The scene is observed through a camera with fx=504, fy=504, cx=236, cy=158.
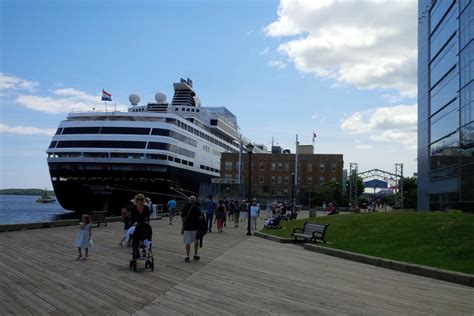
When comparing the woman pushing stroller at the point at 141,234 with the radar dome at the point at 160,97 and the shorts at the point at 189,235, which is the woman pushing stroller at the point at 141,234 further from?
the radar dome at the point at 160,97

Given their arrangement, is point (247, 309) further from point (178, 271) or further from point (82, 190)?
point (82, 190)

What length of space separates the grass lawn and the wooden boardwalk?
1.32 m

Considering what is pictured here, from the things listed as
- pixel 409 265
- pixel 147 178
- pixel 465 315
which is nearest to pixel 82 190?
pixel 147 178

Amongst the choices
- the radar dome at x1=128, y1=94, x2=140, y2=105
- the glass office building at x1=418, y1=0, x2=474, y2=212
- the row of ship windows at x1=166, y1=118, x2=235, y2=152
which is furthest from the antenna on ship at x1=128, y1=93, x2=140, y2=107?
the glass office building at x1=418, y1=0, x2=474, y2=212

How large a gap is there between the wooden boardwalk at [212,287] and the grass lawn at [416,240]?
52.1 inches

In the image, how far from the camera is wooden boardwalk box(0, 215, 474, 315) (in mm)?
6711

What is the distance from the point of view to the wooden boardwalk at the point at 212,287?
6.71 m

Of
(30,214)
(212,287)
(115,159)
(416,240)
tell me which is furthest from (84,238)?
(30,214)

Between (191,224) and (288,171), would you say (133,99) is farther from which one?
(191,224)

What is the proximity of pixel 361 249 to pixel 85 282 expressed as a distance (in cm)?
856

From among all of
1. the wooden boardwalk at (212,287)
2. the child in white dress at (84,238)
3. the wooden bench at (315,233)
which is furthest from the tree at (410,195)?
the child in white dress at (84,238)

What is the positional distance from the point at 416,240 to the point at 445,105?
117ft

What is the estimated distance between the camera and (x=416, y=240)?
46.2 feet

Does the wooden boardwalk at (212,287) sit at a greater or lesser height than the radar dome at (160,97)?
lesser
